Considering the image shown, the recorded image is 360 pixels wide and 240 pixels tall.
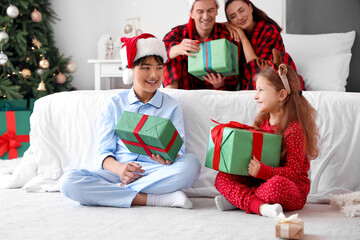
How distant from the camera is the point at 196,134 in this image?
1917 millimetres

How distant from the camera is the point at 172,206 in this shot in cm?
164

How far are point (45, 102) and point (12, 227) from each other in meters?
0.87

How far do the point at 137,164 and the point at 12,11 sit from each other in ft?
7.93

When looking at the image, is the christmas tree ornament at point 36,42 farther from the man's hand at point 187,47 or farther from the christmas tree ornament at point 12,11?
the man's hand at point 187,47

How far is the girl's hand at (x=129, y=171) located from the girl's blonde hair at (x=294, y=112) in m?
0.53

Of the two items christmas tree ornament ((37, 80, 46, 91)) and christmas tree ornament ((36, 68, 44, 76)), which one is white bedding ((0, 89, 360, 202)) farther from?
christmas tree ornament ((36, 68, 44, 76))

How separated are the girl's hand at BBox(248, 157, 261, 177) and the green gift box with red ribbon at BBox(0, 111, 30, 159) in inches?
87.4

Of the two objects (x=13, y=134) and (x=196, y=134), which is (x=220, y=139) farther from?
(x=13, y=134)

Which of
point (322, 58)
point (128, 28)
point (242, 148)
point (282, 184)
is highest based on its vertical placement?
point (128, 28)

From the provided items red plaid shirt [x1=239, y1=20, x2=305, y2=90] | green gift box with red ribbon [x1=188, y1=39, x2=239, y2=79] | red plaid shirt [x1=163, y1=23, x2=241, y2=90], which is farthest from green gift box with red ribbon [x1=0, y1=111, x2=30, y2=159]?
red plaid shirt [x1=239, y1=20, x2=305, y2=90]

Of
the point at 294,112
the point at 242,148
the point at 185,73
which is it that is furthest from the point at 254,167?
the point at 185,73

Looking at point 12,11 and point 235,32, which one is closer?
point 235,32

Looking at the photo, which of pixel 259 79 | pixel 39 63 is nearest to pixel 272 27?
pixel 259 79

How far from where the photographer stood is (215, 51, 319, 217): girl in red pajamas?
1.49 m
